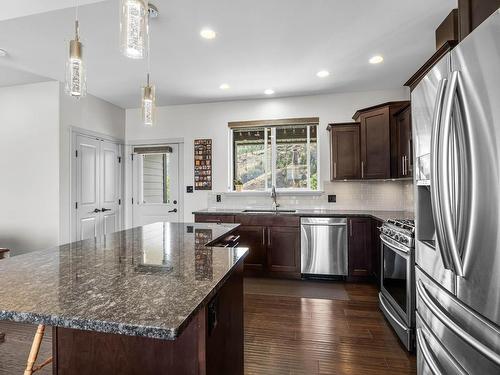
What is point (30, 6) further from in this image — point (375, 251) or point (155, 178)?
point (375, 251)

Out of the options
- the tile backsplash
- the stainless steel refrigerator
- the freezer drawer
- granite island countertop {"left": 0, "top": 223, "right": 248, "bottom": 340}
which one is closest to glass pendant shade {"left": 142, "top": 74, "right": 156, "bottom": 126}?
granite island countertop {"left": 0, "top": 223, "right": 248, "bottom": 340}

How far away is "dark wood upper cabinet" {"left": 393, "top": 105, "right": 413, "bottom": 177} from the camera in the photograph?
3043 millimetres

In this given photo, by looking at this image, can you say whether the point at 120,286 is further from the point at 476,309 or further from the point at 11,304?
the point at 476,309

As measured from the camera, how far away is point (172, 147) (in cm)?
487

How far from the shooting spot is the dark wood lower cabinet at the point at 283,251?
12.4ft

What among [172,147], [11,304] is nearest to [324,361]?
[11,304]

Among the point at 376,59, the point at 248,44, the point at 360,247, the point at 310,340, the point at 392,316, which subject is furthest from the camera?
the point at 360,247

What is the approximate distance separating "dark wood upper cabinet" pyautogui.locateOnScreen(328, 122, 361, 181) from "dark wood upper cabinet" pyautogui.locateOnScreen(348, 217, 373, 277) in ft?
2.17

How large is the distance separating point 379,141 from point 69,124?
4132 mm

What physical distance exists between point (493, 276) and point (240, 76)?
3.34 meters

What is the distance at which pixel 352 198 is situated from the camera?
4.21 m

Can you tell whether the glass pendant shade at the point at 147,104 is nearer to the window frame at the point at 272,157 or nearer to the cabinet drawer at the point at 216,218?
the cabinet drawer at the point at 216,218

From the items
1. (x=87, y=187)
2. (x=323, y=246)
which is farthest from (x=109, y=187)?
(x=323, y=246)

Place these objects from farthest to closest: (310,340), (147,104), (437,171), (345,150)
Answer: (345,150)
(310,340)
(147,104)
(437,171)
